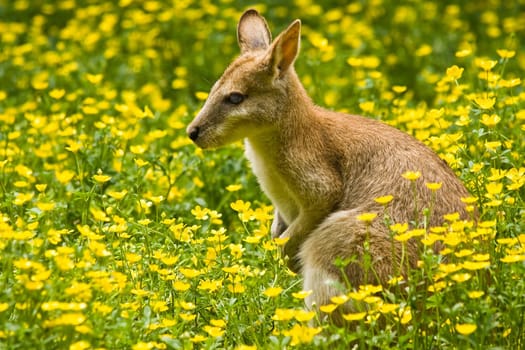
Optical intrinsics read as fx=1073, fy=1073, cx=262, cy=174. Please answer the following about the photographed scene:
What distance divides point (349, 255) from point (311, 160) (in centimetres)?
81

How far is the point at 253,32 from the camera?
6.57 meters

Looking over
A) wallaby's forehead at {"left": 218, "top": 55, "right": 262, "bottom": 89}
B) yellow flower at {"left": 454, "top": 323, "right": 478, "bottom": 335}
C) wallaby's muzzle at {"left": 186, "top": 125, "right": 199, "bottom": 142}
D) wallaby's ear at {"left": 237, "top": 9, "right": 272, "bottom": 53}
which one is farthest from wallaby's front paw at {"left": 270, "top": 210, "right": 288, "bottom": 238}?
yellow flower at {"left": 454, "top": 323, "right": 478, "bottom": 335}

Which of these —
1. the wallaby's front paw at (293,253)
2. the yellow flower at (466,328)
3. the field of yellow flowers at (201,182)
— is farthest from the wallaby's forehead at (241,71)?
the yellow flower at (466,328)

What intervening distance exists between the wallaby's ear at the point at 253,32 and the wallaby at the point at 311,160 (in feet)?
0.87

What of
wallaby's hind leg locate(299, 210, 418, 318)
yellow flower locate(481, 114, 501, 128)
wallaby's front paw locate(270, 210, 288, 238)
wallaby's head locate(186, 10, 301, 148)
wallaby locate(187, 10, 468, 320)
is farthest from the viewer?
wallaby's front paw locate(270, 210, 288, 238)

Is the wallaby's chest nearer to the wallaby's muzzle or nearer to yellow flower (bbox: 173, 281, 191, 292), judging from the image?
the wallaby's muzzle

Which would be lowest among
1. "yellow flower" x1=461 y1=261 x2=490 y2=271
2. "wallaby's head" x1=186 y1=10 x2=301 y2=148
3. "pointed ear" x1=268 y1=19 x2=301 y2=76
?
"wallaby's head" x1=186 y1=10 x2=301 y2=148

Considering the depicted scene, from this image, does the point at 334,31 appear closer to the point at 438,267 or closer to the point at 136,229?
the point at 136,229

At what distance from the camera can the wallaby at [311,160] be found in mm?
5418

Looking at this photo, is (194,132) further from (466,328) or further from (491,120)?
(466,328)

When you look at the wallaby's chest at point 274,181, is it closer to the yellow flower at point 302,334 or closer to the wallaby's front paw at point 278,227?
the wallaby's front paw at point 278,227

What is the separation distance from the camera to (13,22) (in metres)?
11.4

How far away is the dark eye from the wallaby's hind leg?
0.94 meters

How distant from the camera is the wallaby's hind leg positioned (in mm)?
5156
